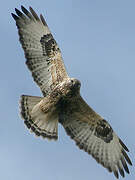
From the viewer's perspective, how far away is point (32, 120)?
1172 cm

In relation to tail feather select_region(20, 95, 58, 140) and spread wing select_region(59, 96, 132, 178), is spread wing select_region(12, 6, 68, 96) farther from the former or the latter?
spread wing select_region(59, 96, 132, 178)

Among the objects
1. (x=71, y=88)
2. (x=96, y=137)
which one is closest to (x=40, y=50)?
(x=71, y=88)

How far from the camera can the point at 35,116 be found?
1174cm

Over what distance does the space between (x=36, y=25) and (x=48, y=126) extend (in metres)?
2.71

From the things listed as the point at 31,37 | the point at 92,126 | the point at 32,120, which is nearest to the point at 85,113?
the point at 92,126

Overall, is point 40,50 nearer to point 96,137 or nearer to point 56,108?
point 56,108

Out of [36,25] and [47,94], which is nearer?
[47,94]

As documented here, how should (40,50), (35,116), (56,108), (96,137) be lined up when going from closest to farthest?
Result: (56,108), (35,116), (96,137), (40,50)

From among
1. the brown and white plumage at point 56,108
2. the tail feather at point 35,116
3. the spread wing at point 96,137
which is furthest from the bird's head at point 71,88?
the tail feather at point 35,116

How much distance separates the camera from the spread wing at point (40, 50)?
1184 cm

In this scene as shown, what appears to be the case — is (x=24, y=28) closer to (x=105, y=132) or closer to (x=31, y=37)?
(x=31, y=37)

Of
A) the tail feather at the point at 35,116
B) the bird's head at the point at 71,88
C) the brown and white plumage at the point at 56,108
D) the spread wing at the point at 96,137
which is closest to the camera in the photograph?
the bird's head at the point at 71,88

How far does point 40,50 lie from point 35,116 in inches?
69.6

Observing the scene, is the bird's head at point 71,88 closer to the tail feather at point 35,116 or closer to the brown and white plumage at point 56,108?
the brown and white plumage at point 56,108
